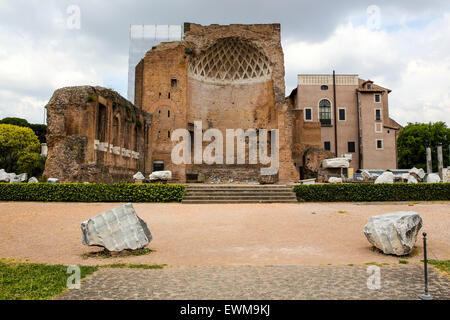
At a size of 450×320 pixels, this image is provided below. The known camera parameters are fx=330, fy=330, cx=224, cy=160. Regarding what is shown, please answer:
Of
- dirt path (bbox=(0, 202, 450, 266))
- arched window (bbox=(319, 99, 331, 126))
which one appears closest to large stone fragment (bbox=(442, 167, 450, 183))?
dirt path (bbox=(0, 202, 450, 266))

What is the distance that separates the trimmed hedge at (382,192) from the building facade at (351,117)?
2438 centimetres

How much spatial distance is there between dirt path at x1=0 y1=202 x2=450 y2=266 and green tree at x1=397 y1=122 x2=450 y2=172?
30.6 meters

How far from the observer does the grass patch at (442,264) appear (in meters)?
4.89

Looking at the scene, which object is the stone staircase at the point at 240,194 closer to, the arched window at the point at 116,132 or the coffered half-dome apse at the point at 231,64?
the arched window at the point at 116,132

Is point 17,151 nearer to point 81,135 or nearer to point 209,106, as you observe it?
point 81,135

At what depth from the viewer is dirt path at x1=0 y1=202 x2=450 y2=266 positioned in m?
5.92

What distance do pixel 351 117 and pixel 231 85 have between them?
692 inches

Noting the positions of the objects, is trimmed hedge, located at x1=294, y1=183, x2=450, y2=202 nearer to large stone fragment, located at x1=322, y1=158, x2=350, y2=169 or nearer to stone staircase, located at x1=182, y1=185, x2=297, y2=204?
stone staircase, located at x1=182, y1=185, x2=297, y2=204

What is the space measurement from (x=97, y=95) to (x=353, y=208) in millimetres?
15829

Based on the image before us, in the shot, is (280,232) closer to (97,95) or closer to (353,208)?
(353,208)

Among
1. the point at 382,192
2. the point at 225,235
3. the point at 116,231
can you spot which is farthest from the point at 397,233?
the point at 382,192

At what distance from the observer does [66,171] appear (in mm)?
18375

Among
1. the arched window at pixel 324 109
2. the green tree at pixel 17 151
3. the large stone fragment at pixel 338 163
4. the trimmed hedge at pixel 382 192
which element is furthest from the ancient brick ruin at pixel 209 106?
the green tree at pixel 17 151
